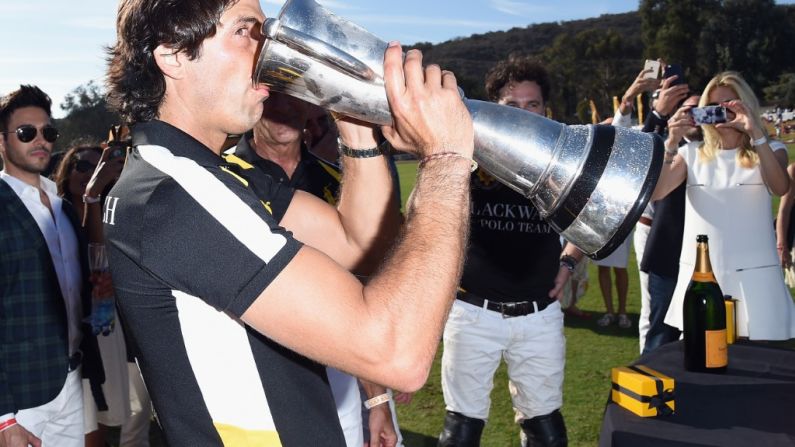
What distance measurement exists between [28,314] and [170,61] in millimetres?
2414

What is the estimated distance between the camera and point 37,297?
130 inches

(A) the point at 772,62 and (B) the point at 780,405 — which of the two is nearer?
(B) the point at 780,405

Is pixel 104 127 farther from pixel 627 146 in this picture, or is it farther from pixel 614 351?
pixel 627 146

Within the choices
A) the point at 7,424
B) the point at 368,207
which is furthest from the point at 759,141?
the point at 7,424

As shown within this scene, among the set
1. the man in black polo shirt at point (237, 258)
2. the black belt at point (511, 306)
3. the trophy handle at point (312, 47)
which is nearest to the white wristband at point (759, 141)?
the black belt at point (511, 306)

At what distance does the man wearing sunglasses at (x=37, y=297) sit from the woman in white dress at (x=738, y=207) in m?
3.49

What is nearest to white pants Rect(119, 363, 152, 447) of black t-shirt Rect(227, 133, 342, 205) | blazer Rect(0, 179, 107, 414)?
blazer Rect(0, 179, 107, 414)

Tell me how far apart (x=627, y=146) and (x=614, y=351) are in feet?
17.9

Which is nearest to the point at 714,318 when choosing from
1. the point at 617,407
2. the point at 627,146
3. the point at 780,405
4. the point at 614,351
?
the point at 780,405

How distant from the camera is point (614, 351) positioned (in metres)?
6.37

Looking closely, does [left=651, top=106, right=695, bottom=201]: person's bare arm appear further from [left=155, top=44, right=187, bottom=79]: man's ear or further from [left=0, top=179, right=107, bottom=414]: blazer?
[left=0, top=179, right=107, bottom=414]: blazer

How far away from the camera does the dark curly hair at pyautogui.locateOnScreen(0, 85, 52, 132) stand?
3773 millimetres

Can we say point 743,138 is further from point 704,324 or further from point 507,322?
point 704,324

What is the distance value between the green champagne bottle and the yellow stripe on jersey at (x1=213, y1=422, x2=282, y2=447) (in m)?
1.67
